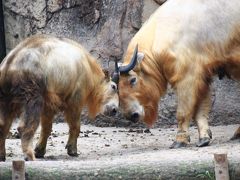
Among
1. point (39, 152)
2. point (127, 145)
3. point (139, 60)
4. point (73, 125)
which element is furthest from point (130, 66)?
point (39, 152)

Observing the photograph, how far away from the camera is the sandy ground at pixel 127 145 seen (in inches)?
266

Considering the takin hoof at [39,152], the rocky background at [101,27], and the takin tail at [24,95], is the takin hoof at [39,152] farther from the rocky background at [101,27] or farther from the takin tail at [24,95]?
the rocky background at [101,27]

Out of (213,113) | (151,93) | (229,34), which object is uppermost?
(229,34)

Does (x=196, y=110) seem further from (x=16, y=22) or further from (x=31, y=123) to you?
(x=16, y=22)

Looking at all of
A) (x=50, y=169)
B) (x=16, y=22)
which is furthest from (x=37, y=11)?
(x=50, y=169)

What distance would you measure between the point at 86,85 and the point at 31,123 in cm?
87

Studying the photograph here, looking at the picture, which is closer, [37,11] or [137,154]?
[137,154]

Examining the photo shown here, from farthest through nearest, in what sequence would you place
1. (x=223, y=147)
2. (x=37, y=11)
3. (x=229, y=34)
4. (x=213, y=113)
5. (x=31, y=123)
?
(x=37, y=11), (x=213, y=113), (x=229, y=34), (x=223, y=147), (x=31, y=123)

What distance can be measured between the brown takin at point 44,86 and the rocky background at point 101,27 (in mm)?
2613

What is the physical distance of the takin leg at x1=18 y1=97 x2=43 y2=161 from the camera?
6.39 m

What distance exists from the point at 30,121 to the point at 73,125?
81 centimetres

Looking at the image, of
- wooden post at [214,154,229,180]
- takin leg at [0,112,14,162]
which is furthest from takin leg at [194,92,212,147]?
takin leg at [0,112,14,162]

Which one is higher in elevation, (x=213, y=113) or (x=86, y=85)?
(x=86, y=85)

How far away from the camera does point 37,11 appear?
34.2ft
